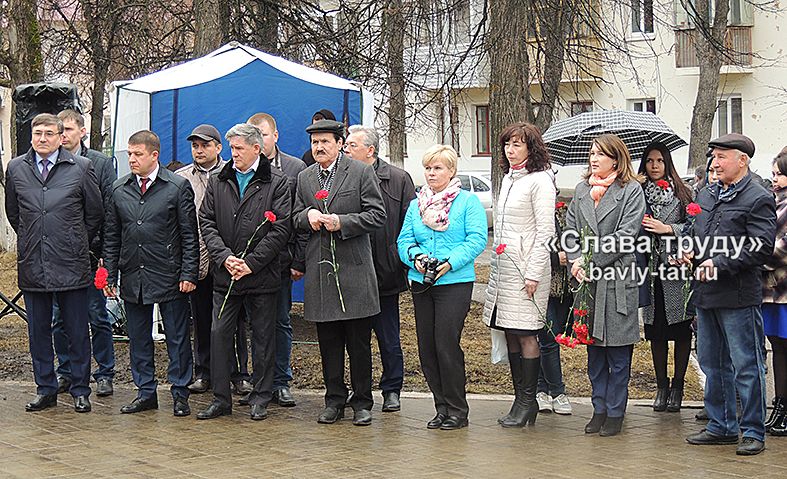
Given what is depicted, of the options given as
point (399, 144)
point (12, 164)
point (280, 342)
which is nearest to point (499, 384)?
point (280, 342)

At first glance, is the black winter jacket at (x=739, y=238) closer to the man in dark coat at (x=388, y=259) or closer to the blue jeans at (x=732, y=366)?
the blue jeans at (x=732, y=366)

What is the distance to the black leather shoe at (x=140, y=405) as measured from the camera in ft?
27.0

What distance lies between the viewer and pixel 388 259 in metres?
8.36

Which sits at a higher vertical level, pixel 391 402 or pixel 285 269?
pixel 285 269

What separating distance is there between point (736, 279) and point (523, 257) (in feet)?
4.47

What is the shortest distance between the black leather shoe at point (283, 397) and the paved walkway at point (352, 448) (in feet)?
0.33

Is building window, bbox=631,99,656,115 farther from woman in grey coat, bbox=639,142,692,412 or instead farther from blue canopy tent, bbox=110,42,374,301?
woman in grey coat, bbox=639,142,692,412

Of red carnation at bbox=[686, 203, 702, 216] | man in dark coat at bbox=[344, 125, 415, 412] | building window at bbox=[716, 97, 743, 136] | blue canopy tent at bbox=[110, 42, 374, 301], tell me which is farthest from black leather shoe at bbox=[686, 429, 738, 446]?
building window at bbox=[716, 97, 743, 136]

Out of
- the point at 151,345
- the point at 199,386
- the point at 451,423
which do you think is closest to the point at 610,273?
the point at 451,423

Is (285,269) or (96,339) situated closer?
(285,269)

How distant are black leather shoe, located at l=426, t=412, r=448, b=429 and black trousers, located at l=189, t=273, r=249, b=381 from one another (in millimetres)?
1894

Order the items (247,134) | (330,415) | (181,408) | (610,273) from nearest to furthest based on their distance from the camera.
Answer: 1. (610,273)
2. (330,415)
3. (247,134)
4. (181,408)

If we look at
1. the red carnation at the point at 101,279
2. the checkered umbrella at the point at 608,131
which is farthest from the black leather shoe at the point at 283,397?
the checkered umbrella at the point at 608,131

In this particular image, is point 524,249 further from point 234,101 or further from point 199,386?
point 234,101
